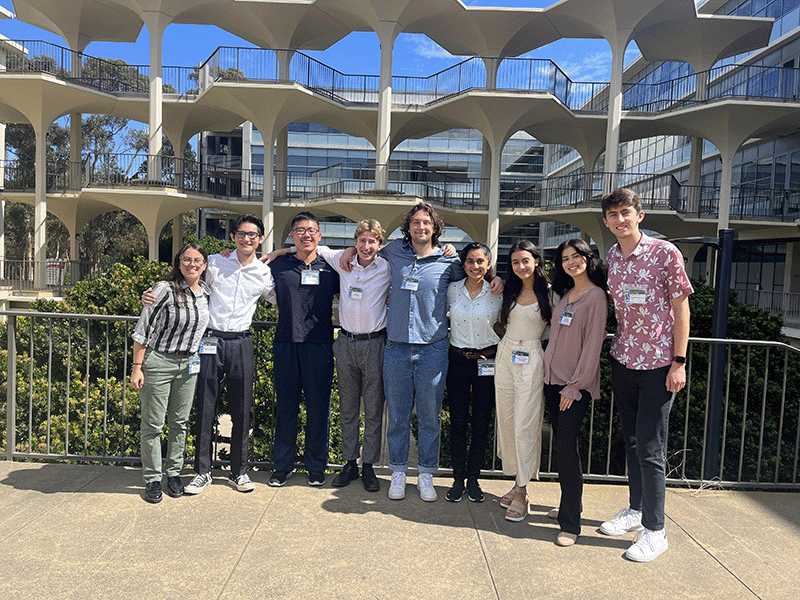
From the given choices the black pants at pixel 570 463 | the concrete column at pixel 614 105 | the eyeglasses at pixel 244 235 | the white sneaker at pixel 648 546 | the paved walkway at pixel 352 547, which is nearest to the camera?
the paved walkway at pixel 352 547

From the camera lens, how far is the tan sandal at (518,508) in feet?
12.1

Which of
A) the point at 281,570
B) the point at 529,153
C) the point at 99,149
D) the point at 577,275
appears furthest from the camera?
the point at 529,153

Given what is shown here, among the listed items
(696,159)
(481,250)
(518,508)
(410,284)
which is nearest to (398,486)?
(518,508)

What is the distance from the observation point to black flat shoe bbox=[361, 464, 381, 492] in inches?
161

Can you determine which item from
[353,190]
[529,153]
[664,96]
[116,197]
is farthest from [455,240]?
[116,197]

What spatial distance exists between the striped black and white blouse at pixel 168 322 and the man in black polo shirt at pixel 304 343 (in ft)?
2.04

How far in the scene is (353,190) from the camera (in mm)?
23953

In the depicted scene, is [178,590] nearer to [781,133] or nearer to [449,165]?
[781,133]

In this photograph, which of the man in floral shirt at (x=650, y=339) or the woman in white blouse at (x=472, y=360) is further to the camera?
the woman in white blouse at (x=472, y=360)

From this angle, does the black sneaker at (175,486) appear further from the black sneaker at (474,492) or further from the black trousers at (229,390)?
the black sneaker at (474,492)

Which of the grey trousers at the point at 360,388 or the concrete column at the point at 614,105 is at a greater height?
the concrete column at the point at 614,105

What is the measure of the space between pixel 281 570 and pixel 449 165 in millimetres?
43058

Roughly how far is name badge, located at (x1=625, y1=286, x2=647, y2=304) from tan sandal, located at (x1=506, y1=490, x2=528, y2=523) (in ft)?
4.90

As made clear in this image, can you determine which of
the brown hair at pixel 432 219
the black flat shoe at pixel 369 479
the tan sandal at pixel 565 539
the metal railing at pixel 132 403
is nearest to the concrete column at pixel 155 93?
the metal railing at pixel 132 403
